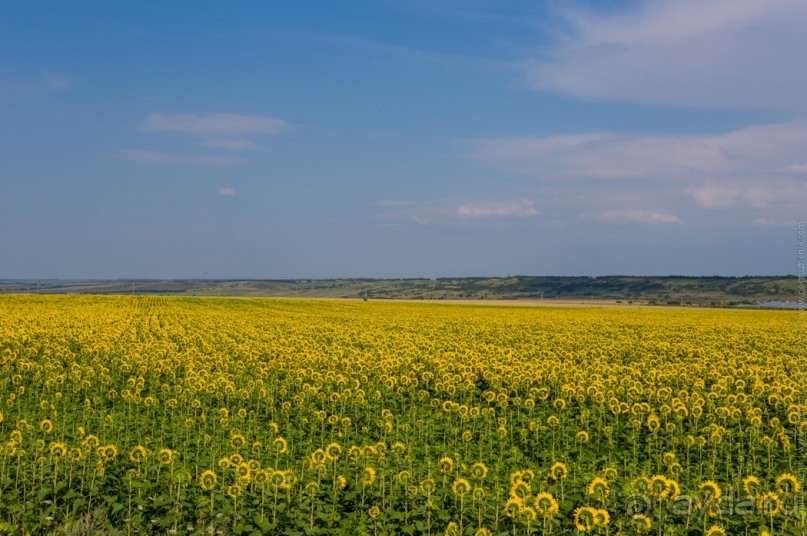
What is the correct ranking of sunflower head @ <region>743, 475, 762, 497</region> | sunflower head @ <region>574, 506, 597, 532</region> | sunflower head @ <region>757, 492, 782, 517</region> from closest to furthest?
1. sunflower head @ <region>574, 506, 597, 532</region>
2. sunflower head @ <region>757, 492, 782, 517</region>
3. sunflower head @ <region>743, 475, 762, 497</region>

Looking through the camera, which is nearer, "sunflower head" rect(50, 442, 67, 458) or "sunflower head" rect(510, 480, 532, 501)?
"sunflower head" rect(510, 480, 532, 501)

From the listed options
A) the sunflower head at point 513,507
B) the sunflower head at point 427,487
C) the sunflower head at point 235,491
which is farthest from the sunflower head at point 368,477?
the sunflower head at point 513,507

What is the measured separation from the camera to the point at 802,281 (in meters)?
15.2

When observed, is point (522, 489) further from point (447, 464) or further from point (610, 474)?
point (610, 474)

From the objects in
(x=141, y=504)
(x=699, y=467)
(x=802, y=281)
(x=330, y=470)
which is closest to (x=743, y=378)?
(x=802, y=281)

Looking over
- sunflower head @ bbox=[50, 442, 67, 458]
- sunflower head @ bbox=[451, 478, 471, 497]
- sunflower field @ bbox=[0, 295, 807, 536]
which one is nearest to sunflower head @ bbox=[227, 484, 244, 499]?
sunflower field @ bbox=[0, 295, 807, 536]

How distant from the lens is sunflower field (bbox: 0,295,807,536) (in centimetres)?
927

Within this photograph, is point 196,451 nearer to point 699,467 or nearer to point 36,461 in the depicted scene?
point 36,461

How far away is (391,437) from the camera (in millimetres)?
15539

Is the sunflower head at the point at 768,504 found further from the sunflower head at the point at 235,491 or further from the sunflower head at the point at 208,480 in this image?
the sunflower head at the point at 208,480

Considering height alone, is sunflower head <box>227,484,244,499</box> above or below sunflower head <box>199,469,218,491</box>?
below

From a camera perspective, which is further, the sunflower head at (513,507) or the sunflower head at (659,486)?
the sunflower head at (659,486)

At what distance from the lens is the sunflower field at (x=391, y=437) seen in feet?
30.4

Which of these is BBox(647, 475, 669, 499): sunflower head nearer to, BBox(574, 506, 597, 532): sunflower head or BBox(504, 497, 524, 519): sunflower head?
BBox(574, 506, 597, 532): sunflower head
